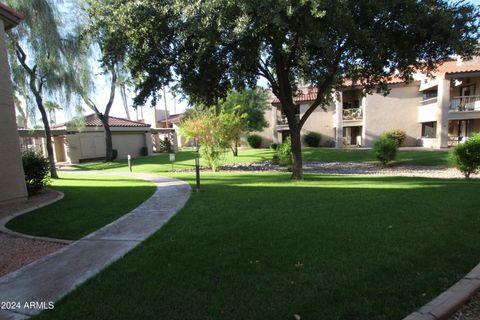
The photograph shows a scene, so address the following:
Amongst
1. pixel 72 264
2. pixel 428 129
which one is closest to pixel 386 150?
pixel 428 129

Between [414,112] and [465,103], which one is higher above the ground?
[465,103]

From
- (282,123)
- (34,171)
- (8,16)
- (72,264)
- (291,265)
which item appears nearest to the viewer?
(291,265)

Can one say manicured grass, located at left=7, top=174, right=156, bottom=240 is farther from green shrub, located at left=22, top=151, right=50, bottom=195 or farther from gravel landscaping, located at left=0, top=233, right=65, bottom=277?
green shrub, located at left=22, top=151, right=50, bottom=195

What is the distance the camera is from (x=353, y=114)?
3092 cm

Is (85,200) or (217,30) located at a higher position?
(217,30)

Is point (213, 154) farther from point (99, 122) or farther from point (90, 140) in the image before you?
point (99, 122)

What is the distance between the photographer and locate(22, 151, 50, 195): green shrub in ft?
34.6

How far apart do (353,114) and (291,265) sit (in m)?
29.5

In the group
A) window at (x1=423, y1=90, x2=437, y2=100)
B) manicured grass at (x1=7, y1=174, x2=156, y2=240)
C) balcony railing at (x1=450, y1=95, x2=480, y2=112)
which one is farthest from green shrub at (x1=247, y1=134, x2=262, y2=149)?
manicured grass at (x1=7, y1=174, x2=156, y2=240)

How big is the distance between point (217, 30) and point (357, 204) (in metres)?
5.43

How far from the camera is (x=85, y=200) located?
29.4ft

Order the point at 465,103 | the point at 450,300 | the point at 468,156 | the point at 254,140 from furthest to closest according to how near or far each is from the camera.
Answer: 1. the point at 254,140
2. the point at 465,103
3. the point at 468,156
4. the point at 450,300

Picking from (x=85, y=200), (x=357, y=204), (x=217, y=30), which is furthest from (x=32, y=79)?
(x=357, y=204)

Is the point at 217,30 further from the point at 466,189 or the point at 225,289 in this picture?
the point at 466,189
